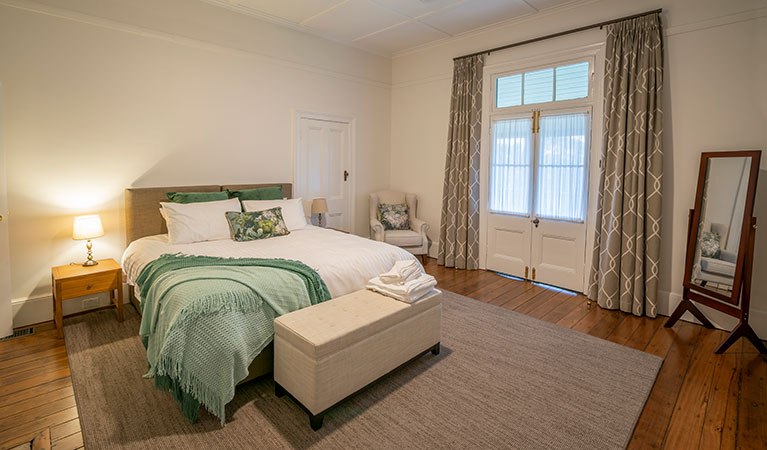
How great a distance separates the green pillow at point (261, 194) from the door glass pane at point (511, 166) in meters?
2.59

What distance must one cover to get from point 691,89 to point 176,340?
167 inches

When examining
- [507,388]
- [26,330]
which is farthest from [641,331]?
[26,330]

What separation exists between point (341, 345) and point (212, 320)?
27.1 inches

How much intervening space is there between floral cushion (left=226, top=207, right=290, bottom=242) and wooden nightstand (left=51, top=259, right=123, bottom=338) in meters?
0.97

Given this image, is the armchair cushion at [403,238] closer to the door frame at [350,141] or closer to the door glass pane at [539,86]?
the door frame at [350,141]

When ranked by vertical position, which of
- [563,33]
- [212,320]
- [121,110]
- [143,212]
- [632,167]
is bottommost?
[212,320]

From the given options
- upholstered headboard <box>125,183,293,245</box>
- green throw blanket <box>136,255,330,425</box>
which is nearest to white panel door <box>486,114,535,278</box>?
green throw blanket <box>136,255,330,425</box>

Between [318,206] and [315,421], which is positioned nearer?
[315,421]

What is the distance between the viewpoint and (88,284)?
3113 millimetres

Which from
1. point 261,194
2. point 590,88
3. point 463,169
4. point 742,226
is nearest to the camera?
point 742,226

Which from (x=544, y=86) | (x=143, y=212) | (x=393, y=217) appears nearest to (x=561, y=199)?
(x=544, y=86)

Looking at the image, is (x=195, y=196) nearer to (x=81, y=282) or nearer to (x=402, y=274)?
(x=81, y=282)

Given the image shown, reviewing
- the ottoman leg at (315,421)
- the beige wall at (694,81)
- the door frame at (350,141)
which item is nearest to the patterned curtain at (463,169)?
the beige wall at (694,81)

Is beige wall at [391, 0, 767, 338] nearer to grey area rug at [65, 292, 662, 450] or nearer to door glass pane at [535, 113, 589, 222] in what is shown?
door glass pane at [535, 113, 589, 222]
